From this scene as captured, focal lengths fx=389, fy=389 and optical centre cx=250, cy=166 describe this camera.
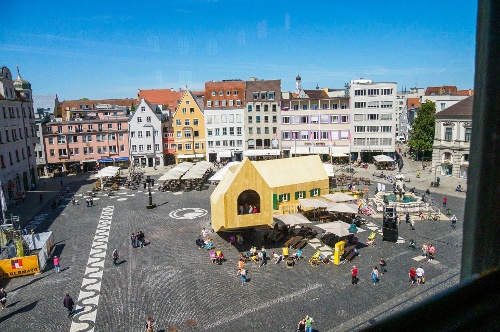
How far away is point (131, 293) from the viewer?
18344 mm

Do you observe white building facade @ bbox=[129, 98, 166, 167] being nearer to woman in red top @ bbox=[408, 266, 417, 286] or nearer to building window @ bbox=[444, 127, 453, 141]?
building window @ bbox=[444, 127, 453, 141]

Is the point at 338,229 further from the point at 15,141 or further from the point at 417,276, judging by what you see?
the point at 15,141

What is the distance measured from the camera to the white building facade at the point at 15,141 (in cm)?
3900

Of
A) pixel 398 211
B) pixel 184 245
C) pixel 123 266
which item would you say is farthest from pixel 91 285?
pixel 398 211

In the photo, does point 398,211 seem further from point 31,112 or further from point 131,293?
point 31,112

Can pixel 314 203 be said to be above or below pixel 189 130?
below

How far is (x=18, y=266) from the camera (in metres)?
20.8

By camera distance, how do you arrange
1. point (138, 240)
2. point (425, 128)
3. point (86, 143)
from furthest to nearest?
point (86, 143) < point (425, 128) < point (138, 240)

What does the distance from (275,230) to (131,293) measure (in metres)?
11.0

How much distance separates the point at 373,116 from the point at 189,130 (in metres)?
28.5

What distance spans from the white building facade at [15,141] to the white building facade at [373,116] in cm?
4413

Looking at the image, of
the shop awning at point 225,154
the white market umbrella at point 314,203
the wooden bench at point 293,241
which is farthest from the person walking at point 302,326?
the shop awning at point 225,154

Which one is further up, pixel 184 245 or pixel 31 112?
pixel 31 112

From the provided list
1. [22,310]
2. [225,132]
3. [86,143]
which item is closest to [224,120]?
[225,132]
